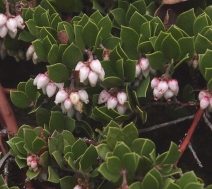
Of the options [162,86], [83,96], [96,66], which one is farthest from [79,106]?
[162,86]

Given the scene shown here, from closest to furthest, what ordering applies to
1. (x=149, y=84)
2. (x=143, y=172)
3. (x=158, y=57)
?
(x=143, y=172) < (x=158, y=57) < (x=149, y=84)

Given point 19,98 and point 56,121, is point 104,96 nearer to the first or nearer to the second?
point 56,121

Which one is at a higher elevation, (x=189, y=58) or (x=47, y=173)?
(x=189, y=58)

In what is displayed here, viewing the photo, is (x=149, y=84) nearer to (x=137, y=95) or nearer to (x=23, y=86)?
(x=137, y=95)

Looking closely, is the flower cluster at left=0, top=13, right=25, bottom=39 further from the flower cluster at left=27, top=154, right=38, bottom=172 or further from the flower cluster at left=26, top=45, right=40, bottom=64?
the flower cluster at left=27, top=154, right=38, bottom=172

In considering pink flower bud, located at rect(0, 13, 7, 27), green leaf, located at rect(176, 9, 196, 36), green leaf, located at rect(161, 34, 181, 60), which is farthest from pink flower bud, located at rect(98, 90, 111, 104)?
pink flower bud, located at rect(0, 13, 7, 27)

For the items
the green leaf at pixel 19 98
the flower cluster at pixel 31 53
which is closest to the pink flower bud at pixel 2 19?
the flower cluster at pixel 31 53

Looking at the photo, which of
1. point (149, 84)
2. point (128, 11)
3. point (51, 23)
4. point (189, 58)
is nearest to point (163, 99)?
point (149, 84)
